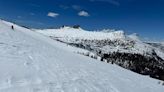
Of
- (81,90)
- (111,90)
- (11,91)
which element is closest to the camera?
(11,91)

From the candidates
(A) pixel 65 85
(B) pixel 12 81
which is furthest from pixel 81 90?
(B) pixel 12 81

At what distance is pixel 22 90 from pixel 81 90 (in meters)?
3.50

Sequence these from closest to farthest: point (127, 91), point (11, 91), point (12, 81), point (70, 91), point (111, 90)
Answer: point (11, 91)
point (12, 81)
point (70, 91)
point (111, 90)
point (127, 91)

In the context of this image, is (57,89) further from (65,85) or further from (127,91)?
(127,91)

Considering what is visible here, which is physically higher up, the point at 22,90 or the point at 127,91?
the point at 22,90

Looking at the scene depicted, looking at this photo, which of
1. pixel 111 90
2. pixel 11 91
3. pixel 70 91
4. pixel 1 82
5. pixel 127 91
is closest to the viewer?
pixel 11 91

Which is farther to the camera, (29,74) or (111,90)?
(111,90)

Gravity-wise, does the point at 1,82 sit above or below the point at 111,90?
above

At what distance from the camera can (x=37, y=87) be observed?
10039 millimetres

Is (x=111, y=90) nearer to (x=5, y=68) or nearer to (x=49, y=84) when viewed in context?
(x=49, y=84)

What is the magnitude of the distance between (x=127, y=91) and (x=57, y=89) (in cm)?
655

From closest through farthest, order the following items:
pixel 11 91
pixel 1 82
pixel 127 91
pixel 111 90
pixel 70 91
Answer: pixel 11 91 → pixel 1 82 → pixel 70 91 → pixel 111 90 → pixel 127 91

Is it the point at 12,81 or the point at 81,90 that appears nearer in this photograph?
the point at 12,81

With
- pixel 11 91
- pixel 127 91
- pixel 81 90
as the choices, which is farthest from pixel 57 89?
pixel 127 91
